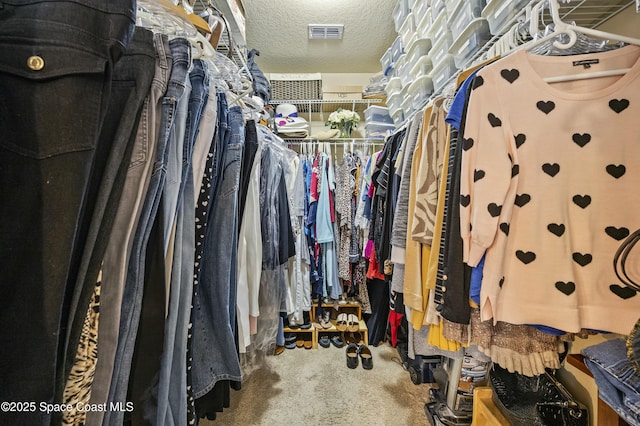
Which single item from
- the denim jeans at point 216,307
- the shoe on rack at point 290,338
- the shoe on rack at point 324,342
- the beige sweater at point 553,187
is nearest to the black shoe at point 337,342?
the shoe on rack at point 324,342

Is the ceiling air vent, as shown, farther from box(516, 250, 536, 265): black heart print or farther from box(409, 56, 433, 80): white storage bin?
box(516, 250, 536, 265): black heart print

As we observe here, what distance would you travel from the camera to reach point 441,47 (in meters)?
1.26

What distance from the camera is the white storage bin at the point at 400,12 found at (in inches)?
62.6

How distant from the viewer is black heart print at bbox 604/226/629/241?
0.54 metres

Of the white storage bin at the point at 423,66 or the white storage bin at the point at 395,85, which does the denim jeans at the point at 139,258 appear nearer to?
the white storage bin at the point at 423,66

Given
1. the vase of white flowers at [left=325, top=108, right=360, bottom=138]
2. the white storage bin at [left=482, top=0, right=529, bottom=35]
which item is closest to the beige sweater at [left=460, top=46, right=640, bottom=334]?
the white storage bin at [left=482, top=0, right=529, bottom=35]

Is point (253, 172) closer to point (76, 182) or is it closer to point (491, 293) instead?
point (76, 182)

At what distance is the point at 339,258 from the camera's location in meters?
1.97

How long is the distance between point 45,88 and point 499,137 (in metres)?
0.83

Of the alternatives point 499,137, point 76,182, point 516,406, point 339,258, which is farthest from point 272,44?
point 516,406

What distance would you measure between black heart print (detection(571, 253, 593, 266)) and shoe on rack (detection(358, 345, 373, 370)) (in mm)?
1447

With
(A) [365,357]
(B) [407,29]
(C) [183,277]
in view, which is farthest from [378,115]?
(C) [183,277]

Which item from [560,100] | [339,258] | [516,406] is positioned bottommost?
[516,406]

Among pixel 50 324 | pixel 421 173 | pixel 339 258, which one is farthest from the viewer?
pixel 339 258
